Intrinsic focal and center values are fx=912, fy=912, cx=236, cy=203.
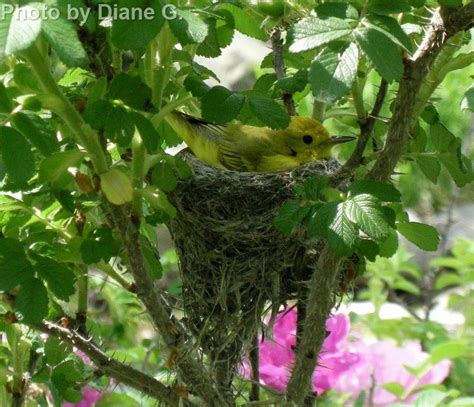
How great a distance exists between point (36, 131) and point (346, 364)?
3.70ft

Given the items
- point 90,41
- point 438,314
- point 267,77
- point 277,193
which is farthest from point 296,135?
point 438,314

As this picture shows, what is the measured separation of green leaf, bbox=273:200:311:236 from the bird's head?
74 cm

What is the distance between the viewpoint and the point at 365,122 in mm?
1347

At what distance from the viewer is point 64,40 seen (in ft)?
2.92

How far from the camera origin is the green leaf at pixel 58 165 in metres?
1.07

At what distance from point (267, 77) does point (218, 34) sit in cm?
23

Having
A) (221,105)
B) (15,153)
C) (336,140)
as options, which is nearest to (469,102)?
(221,105)

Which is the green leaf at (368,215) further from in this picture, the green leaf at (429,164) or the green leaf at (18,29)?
the green leaf at (18,29)

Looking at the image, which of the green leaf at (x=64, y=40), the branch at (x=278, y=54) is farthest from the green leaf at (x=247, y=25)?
the green leaf at (x=64, y=40)

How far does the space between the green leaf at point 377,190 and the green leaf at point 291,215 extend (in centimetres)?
7

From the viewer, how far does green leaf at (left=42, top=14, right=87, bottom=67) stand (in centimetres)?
88

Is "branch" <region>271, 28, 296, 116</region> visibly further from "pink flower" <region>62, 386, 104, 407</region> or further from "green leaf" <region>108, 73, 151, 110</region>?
"pink flower" <region>62, 386, 104, 407</region>

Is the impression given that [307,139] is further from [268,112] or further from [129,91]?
[129,91]

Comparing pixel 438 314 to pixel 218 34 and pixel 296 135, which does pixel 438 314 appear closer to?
pixel 296 135
